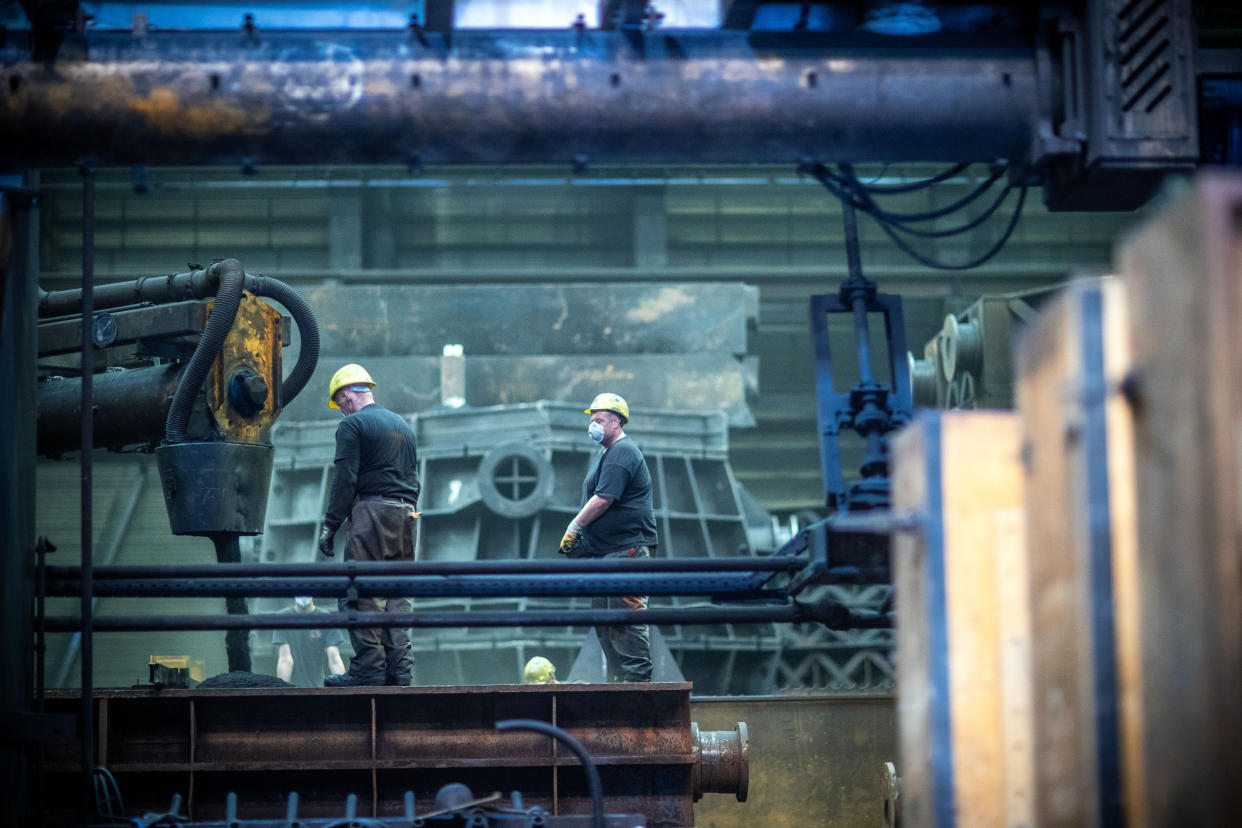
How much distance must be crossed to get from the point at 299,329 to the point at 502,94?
258 cm

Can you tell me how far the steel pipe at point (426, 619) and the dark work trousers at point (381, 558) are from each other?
809mm

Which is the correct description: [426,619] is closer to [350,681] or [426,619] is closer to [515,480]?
[350,681]

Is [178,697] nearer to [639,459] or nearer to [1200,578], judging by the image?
[639,459]

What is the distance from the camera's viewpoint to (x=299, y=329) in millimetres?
6145

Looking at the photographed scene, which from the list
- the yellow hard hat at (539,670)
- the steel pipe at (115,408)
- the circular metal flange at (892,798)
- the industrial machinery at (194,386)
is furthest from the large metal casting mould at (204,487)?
the yellow hard hat at (539,670)

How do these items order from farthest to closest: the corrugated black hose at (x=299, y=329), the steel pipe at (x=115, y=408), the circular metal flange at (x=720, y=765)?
1. the corrugated black hose at (x=299, y=329)
2. the steel pipe at (x=115, y=408)
3. the circular metal flange at (x=720, y=765)

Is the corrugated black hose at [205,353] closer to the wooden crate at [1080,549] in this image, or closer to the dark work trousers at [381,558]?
the dark work trousers at [381,558]

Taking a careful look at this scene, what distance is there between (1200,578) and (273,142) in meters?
3.12

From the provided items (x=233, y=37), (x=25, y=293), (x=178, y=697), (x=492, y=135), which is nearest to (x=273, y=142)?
(x=233, y=37)

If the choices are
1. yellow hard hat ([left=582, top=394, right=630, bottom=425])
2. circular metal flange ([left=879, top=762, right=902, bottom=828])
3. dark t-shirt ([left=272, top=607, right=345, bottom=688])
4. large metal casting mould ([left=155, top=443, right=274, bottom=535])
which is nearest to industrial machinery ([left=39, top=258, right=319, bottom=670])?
large metal casting mould ([left=155, top=443, right=274, bottom=535])

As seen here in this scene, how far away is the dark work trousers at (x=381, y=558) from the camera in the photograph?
5641 millimetres

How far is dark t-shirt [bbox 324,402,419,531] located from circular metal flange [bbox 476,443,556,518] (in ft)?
15.4

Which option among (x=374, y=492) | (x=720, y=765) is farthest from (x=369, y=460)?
(x=720, y=765)

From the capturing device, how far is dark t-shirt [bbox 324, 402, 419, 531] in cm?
605
